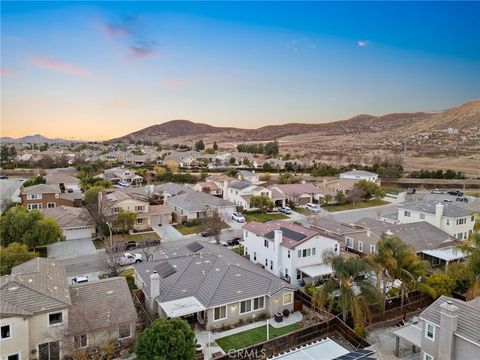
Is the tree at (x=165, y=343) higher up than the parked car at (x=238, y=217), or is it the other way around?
the tree at (x=165, y=343)

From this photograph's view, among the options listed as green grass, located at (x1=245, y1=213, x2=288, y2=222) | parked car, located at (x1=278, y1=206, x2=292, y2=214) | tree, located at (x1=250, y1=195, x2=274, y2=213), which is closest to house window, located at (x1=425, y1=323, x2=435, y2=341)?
green grass, located at (x1=245, y1=213, x2=288, y2=222)

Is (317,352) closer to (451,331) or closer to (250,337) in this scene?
(250,337)

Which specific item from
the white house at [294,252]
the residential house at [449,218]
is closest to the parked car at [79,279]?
the white house at [294,252]

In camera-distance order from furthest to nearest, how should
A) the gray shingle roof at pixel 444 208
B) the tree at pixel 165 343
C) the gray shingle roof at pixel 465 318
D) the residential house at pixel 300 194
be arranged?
the residential house at pixel 300 194, the gray shingle roof at pixel 444 208, the tree at pixel 165 343, the gray shingle roof at pixel 465 318

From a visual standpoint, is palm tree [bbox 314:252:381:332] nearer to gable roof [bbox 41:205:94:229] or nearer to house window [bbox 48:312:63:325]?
house window [bbox 48:312:63:325]

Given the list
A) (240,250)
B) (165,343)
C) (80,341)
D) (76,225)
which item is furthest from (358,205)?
(80,341)

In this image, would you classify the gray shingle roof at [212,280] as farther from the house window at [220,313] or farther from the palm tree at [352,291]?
the palm tree at [352,291]
